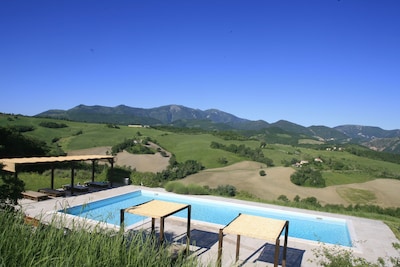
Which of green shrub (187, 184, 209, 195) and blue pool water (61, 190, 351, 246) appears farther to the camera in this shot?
green shrub (187, 184, 209, 195)

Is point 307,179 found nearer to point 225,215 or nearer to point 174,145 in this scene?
point 225,215

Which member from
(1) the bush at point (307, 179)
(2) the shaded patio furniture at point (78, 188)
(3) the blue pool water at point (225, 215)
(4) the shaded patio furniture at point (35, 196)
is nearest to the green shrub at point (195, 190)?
(3) the blue pool water at point (225, 215)

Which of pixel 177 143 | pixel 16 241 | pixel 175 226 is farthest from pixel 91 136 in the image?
pixel 16 241

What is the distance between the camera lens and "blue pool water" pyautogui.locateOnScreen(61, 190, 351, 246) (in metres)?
10.8

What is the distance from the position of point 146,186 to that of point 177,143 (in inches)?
1359

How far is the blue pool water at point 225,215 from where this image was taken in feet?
35.4

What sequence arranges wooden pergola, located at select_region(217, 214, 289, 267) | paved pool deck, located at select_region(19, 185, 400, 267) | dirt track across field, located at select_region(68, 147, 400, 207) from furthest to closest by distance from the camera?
dirt track across field, located at select_region(68, 147, 400, 207) < paved pool deck, located at select_region(19, 185, 400, 267) < wooden pergola, located at select_region(217, 214, 289, 267)

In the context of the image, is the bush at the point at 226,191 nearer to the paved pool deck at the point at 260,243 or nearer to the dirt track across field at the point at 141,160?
the paved pool deck at the point at 260,243

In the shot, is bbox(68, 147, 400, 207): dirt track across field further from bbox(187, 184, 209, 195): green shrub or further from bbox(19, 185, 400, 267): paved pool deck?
bbox(19, 185, 400, 267): paved pool deck

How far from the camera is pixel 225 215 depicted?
41.5ft

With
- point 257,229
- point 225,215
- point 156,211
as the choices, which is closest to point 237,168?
point 225,215

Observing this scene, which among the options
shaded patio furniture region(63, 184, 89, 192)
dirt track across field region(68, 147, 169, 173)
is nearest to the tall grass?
shaded patio furniture region(63, 184, 89, 192)

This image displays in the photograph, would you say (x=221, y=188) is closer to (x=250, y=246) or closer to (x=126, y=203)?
(x=126, y=203)

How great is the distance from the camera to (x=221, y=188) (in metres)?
16.4
